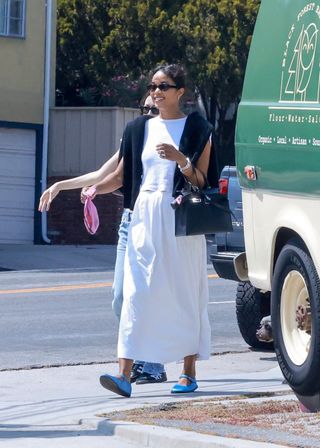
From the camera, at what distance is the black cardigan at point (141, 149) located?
8273 mm

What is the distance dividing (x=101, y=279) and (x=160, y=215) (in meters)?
9.77

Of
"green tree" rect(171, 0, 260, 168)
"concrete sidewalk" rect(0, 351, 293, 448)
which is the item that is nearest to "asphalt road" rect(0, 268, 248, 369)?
"concrete sidewalk" rect(0, 351, 293, 448)

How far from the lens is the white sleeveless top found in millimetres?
→ 8227

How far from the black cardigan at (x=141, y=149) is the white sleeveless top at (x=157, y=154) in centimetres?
4

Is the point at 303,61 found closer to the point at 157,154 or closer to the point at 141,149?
the point at 157,154

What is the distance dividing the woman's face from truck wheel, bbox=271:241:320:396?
136 centimetres

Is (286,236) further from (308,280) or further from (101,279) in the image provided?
(101,279)

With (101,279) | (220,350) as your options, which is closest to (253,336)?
(220,350)

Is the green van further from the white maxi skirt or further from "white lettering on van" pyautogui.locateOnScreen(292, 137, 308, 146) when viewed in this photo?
the white maxi skirt

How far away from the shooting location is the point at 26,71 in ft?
84.5

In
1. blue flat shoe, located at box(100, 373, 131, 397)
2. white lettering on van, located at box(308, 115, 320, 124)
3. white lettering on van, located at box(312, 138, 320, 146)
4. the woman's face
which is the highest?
the woman's face

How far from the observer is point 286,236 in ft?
25.4

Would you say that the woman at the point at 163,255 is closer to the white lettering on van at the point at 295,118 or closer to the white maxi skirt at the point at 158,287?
the white maxi skirt at the point at 158,287

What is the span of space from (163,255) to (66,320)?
515 cm
